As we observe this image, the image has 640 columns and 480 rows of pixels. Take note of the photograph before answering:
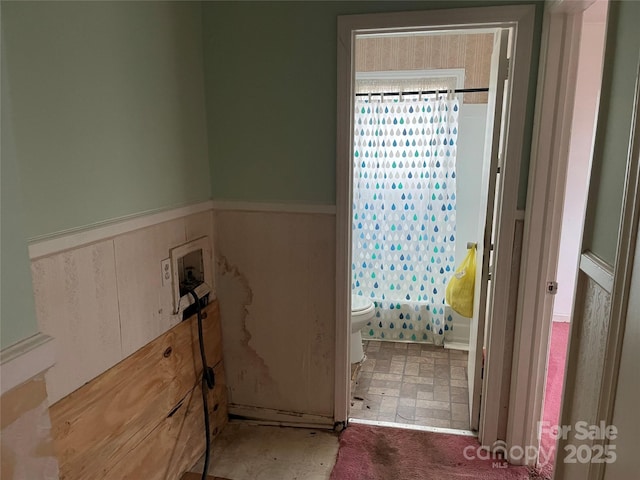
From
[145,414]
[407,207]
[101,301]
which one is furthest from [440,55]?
[145,414]

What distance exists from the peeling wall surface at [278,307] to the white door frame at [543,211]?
2.82ft

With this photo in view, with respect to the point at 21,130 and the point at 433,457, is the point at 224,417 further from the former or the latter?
the point at 21,130

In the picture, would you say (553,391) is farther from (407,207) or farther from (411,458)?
(407,207)

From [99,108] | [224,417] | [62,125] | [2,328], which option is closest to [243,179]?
[99,108]

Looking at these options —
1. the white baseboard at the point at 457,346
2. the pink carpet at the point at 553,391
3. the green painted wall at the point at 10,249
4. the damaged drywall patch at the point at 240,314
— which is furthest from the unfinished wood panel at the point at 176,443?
the white baseboard at the point at 457,346

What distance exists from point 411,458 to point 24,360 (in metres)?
1.81

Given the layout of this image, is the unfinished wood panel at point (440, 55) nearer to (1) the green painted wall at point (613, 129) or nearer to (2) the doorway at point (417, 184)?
(2) the doorway at point (417, 184)

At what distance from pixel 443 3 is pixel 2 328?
186 cm

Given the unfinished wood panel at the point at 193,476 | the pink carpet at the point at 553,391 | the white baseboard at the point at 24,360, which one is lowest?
the unfinished wood panel at the point at 193,476

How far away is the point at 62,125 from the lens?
4.09 ft

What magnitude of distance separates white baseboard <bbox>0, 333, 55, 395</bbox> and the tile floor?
6.29 ft

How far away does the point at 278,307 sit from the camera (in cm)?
222

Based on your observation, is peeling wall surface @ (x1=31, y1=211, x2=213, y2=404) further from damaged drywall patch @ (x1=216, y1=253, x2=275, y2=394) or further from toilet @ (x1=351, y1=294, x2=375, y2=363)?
toilet @ (x1=351, y1=294, x2=375, y2=363)

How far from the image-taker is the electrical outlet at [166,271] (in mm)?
1752
